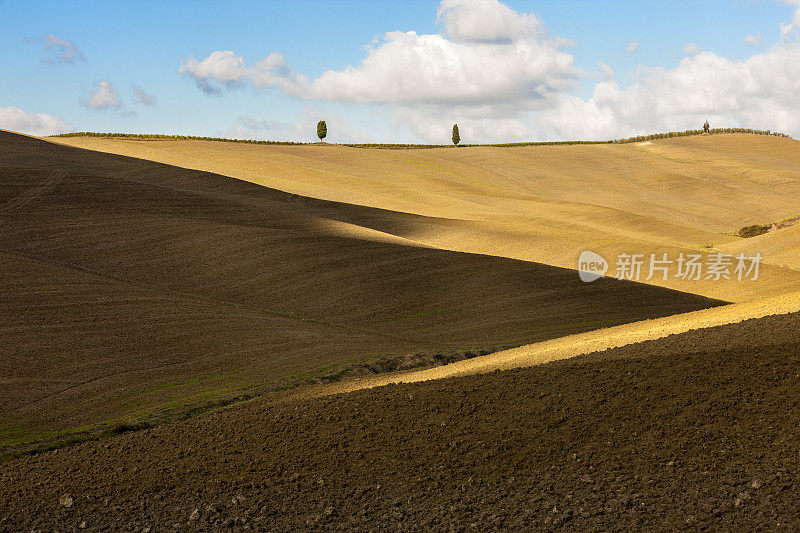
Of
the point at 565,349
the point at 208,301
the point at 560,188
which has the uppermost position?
the point at 560,188

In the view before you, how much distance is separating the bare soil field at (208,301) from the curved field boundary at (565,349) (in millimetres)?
2175

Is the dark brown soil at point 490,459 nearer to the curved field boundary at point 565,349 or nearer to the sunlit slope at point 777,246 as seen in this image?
the curved field boundary at point 565,349

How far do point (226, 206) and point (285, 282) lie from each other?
11.8 meters

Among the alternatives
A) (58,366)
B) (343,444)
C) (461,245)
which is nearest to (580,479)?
(343,444)

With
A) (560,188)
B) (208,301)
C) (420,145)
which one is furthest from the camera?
(420,145)

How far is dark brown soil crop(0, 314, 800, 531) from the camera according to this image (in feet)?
28.4

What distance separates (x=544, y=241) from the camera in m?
38.0

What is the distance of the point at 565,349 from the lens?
1541 centimetres

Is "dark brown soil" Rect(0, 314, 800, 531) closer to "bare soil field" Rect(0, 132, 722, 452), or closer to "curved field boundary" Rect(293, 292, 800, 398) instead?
"curved field boundary" Rect(293, 292, 800, 398)

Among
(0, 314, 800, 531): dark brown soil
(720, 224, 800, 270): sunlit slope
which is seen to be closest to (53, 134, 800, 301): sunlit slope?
(720, 224, 800, 270): sunlit slope

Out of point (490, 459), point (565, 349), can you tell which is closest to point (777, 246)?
point (565, 349)

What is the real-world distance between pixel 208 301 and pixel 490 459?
1720 centimetres

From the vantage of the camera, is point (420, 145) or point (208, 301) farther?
point (420, 145)

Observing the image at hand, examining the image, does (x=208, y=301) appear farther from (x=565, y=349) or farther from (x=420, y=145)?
(x=420, y=145)
